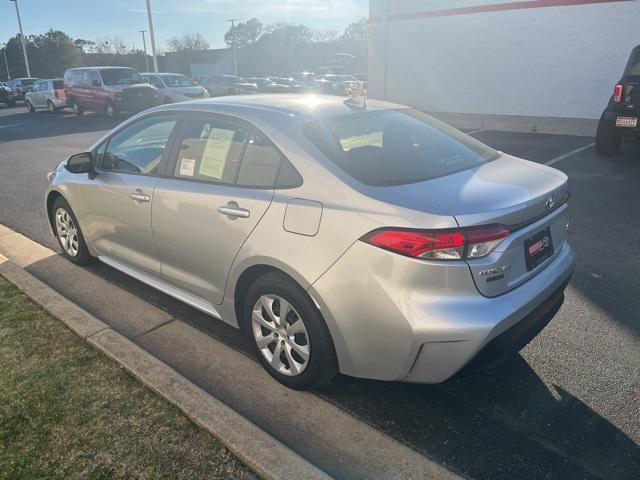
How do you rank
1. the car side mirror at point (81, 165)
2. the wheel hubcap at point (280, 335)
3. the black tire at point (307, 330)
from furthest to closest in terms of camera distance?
the car side mirror at point (81, 165) → the wheel hubcap at point (280, 335) → the black tire at point (307, 330)

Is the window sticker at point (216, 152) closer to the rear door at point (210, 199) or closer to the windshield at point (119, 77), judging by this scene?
the rear door at point (210, 199)

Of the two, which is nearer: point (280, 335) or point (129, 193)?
point (280, 335)

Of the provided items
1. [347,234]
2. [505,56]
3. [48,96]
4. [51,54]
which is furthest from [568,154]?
[51,54]

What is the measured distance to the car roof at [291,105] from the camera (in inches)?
122

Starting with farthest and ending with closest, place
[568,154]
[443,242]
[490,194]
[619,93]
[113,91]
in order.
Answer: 1. [113,91]
2. [568,154]
3. [619,93]
4. [490,194]
5. [443,242]

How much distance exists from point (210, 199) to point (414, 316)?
1478mm

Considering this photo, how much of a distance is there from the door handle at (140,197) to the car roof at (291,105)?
67 centimetres

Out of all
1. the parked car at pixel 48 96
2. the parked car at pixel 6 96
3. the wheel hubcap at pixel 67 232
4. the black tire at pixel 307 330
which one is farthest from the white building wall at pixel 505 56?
the parked car at pixel 6 96

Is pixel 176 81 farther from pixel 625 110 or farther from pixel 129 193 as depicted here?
pixel 129 193

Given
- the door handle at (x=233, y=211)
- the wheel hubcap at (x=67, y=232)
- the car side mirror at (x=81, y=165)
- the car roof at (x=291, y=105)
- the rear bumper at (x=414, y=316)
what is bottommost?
the wheel hubcap at (x=67, y=232)

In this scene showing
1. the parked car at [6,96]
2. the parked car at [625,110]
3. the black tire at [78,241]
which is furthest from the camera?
the parked car at [6,96]

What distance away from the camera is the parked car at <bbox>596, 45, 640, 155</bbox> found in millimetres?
8758

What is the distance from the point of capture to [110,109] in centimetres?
2020

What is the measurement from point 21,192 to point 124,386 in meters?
6.58
